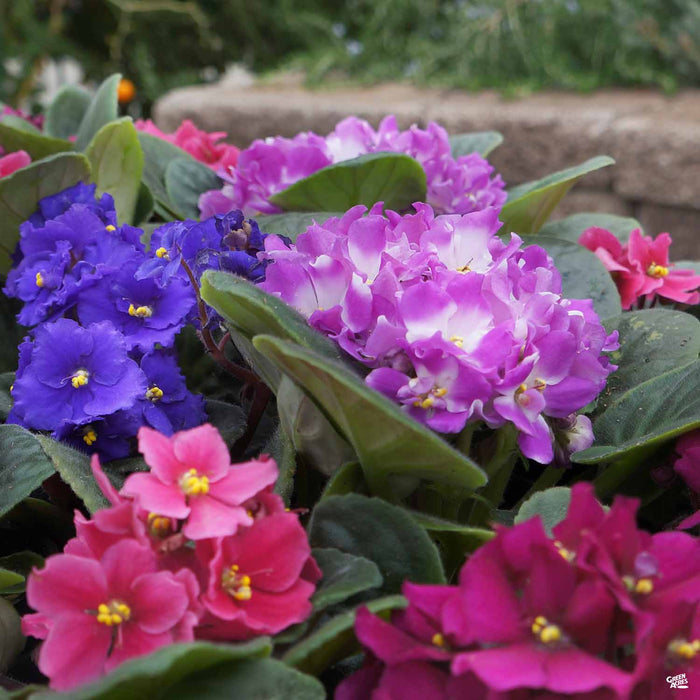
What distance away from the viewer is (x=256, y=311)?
53 centimetres

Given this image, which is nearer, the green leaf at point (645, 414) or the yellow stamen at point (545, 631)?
the yellow stamen at point (545, 631)

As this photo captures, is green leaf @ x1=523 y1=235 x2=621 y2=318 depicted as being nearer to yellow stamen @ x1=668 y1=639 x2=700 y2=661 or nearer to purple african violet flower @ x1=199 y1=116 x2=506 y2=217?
purple african violet flower @ x1=199 y1=116 x2=506 y2=217

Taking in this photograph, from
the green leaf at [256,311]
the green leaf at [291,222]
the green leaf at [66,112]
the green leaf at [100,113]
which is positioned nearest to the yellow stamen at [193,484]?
the green leaf at [256,311]

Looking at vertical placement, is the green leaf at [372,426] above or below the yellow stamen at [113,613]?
above

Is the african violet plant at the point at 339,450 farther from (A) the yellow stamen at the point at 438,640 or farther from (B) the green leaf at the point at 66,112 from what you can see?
(B) the green leaf at the point at 66,112

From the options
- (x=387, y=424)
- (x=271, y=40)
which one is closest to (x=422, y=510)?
(x=387, y=424)

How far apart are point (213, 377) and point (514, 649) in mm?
457

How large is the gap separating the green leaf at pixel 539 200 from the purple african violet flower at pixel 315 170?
0.8 inches

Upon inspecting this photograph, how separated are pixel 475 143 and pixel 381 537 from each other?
67 cm

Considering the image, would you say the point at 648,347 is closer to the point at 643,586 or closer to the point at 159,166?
the point at 643,586

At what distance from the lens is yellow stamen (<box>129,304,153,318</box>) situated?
25.4 inches

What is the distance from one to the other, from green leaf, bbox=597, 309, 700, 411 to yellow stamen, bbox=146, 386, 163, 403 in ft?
1.11

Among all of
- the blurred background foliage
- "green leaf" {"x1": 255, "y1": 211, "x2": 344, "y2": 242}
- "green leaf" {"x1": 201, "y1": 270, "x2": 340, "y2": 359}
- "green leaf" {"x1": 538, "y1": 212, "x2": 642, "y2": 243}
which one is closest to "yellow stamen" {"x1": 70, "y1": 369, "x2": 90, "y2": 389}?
"green leaf" {"x1": 201, "y1": 270, "x2": 340, "y2": 359}

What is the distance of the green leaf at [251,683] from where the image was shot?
427mm
